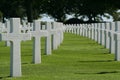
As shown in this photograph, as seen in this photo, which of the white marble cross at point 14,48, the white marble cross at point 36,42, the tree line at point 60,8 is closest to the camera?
the white marble cross at point 14,48

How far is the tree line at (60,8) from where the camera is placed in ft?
335

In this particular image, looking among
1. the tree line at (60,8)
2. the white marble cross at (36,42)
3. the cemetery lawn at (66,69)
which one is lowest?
the cemetery lawn at (66,69)

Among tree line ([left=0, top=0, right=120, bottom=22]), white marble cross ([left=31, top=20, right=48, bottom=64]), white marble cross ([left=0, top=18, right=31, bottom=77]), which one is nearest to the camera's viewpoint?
white marble cross ([left=0, top=18, right=31, bottom=77])

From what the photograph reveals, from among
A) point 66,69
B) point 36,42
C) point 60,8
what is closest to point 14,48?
point 66,69

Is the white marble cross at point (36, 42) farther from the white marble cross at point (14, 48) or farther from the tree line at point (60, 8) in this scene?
the tree line at point (60, 8)

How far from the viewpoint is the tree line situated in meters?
102

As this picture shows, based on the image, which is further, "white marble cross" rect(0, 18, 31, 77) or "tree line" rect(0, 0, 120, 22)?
"tree line" rect(0, 0, 120, 22)

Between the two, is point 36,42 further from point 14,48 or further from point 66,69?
point 14,48

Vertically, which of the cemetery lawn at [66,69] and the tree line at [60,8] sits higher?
the tree line at [60,8]

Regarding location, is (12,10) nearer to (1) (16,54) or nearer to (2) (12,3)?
(2) (12,3)

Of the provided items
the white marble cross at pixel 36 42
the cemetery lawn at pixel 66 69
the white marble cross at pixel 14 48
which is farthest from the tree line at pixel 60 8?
the white marble cross at pixel 14 48

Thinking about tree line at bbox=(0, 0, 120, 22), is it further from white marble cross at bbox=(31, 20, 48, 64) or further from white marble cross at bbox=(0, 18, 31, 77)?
white marble cross at bbox=(0, 18, 31, 77)

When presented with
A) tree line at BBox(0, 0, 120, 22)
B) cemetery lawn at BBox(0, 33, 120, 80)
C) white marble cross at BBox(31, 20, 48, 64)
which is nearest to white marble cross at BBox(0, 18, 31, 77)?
cemetery lawn at BBox(0, 33, 120, 80)

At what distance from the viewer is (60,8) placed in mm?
111938
